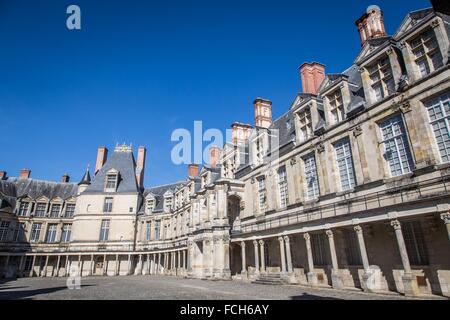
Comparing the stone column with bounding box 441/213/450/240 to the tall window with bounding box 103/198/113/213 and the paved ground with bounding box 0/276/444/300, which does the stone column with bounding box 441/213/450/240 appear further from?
the tall window with bounding box 103/198/113/213

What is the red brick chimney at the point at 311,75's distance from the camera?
22250mm

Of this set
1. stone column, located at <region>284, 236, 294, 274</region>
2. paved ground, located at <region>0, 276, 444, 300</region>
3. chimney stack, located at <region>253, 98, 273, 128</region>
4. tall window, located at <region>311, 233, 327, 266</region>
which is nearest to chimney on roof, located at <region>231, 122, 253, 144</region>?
chimney stack, located at <region>253, 98, 273, 128</region>

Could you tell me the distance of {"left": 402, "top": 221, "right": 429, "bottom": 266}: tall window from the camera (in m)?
11.5

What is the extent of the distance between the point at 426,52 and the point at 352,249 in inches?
398

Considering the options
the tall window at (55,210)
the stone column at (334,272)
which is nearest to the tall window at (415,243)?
the stone column at (334,272)

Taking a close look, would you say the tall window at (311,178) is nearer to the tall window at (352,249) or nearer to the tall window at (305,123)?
the tall window at (305,123)

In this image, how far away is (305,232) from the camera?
15.6 meters

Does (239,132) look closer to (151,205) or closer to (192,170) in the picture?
(192,170)

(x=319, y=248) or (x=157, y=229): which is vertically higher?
(x=157, y=229)

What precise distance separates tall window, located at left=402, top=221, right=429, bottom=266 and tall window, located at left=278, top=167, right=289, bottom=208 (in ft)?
26.9

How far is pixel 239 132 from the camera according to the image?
2997 cm

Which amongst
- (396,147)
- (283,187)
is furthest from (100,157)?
(396,147)
